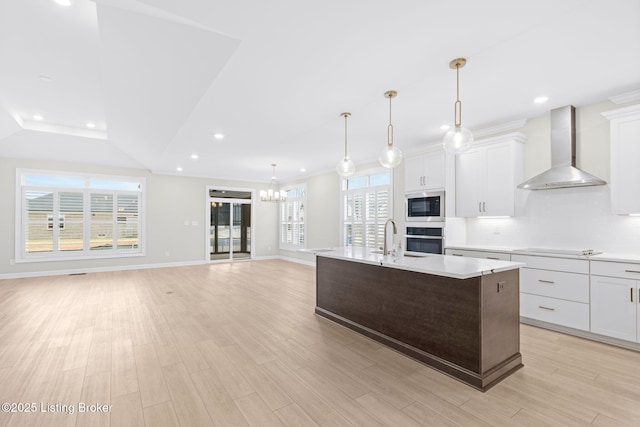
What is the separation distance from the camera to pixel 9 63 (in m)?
3.46

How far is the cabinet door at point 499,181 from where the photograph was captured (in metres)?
4.07

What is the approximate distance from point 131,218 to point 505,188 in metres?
8.74

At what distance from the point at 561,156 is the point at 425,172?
1911 mm

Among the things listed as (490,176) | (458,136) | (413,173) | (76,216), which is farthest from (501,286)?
(76,216)

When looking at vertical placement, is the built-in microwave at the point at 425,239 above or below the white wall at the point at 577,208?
below

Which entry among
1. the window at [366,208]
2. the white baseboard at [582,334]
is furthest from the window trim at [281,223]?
the white baseboard at [582,334]

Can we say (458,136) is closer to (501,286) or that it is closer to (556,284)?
(501,286)

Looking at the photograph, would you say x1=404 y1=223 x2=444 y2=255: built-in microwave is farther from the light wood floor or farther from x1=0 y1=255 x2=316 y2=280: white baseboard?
x1=0 y1=255 x2=316 y2=280: white baseboard

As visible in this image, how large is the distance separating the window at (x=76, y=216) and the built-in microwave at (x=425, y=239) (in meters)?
7.15

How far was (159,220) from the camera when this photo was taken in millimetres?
→ 8289

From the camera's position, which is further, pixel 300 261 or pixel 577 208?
pixel 300 261

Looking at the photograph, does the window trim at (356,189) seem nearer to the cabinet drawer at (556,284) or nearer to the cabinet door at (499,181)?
the cabinet door at (499,181)

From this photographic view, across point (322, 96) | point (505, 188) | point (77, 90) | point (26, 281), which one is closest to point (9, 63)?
point (77, 90)

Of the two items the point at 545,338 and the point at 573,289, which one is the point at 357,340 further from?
the point at 573,289
